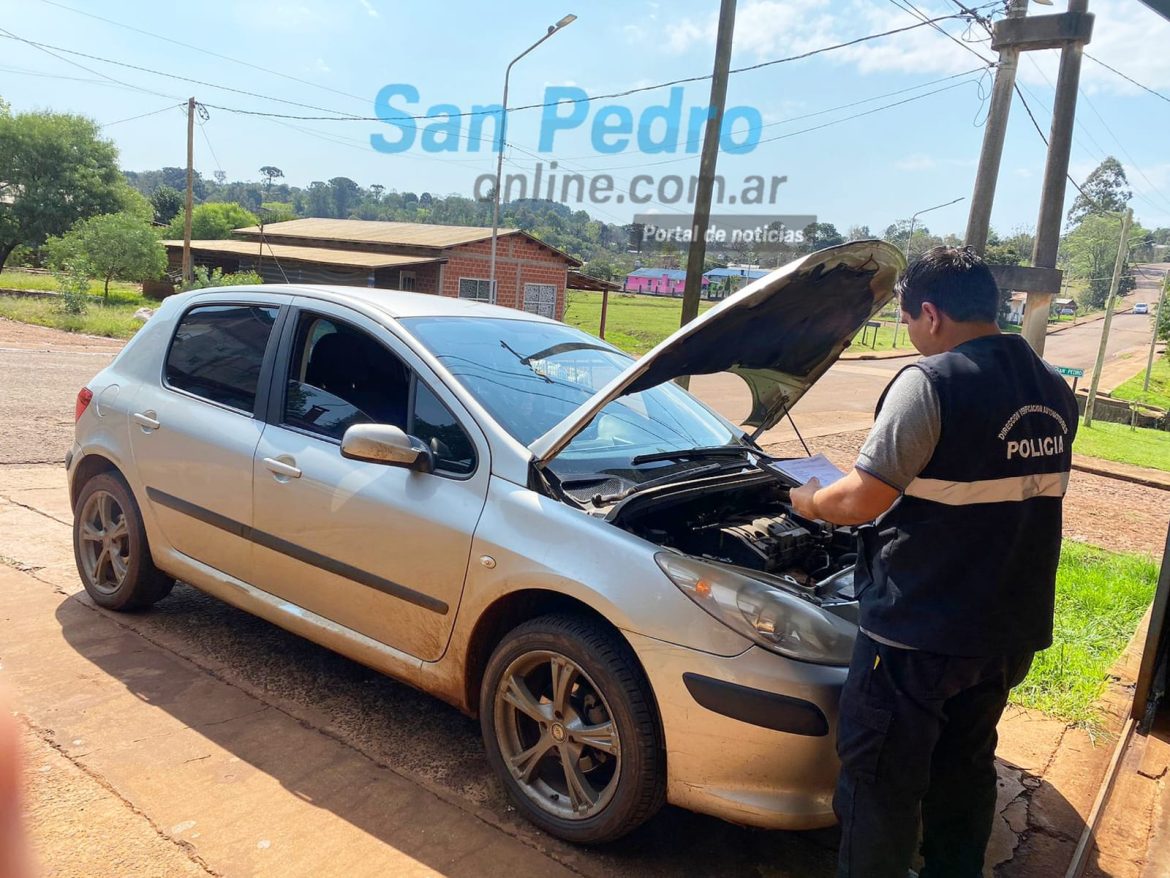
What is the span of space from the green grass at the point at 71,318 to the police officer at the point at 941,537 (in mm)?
23170

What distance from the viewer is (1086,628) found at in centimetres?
502

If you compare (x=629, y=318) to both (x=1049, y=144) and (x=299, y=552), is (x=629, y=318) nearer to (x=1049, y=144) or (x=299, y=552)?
(x=1049, y=144)

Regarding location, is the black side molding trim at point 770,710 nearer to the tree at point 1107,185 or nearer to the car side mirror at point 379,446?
the car side mirror at point 379,446

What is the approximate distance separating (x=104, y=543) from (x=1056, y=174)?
7782 mm

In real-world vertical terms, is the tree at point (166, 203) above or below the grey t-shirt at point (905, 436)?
above

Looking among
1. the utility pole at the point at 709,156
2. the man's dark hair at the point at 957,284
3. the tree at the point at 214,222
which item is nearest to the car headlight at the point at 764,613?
the man's dark hair at the point at 957,284

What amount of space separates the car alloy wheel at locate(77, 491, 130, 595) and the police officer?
3469mm

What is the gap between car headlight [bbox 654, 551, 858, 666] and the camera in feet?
8.19

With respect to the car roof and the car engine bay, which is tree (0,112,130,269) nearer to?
the car roof

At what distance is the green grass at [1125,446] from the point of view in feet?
52.6

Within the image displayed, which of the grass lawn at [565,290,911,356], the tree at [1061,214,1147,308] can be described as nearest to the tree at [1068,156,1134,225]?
the tree at [1061,214,1147,308]

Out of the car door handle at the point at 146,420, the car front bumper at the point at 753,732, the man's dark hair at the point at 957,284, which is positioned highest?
the man's dark hair at the point at 957,284

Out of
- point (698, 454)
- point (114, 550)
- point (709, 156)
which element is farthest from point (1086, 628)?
point (709, 156)

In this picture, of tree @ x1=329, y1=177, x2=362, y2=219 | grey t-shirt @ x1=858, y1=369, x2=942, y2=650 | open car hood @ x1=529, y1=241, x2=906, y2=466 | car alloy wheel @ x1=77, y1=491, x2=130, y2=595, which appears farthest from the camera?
tree @ x1=329, y1=177, x2=362, y2=219
